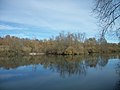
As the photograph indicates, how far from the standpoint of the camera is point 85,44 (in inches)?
2016

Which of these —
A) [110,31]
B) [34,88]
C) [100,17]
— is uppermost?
[100,17]

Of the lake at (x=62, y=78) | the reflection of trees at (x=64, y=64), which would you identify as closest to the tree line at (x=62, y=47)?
the reflection of trees at (x=64, y=64)

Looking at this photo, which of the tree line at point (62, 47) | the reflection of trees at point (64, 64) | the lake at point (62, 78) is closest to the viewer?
the lake at point (62, 78)

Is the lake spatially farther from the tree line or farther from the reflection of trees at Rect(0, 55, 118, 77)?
the tree line

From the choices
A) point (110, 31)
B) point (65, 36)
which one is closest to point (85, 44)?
point (65, 36)

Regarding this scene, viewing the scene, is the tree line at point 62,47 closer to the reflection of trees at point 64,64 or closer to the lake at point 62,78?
the reflection of trees at point 64,64

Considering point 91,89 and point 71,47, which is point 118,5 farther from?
point 71,47

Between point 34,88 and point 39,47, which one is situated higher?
point 39,47

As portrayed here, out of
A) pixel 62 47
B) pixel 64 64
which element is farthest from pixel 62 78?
pixel 62 47

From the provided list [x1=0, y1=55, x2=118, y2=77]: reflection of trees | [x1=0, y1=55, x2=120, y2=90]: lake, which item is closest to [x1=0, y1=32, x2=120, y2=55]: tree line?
[x1=0, y1=55, x2=118, y2=77]: reflection of trees

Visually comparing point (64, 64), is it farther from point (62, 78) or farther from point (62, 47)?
point (62, 47)

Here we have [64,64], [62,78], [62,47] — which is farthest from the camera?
[62,47]

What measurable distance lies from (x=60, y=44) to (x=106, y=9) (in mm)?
41408

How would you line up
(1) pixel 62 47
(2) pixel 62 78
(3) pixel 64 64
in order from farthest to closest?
(1) pixel 62 47, (3) pixel 64 64, (2) pixel 62 78
